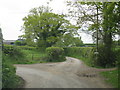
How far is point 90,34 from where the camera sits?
5809 millimetres

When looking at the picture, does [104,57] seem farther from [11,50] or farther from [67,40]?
[11,50]

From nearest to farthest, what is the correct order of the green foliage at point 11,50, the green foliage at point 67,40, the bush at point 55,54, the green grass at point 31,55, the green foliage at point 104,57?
the green foliage at point 11,50, the green grass at point 31,55, the green foliage at point 67,40, the green foliage at point 104,57, the bush at point 55,54

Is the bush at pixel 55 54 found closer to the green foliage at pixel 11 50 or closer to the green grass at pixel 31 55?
the green grass at pixel 31 55

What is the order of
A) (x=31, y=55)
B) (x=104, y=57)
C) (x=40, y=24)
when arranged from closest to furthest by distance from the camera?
(x=40, y=24) → (x=31, y=55) → (x=104, y=57)

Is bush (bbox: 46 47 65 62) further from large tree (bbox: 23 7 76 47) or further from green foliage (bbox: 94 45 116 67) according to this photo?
large tree (bbox: 23 7 76 47)

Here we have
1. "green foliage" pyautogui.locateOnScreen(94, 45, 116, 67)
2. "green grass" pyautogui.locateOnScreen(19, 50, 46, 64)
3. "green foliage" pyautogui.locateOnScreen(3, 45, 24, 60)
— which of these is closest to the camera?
"green foliage" pyautogui.locateOnScreen(3, 45, 24, 60)

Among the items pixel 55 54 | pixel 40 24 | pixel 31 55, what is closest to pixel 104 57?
pixel 55 54

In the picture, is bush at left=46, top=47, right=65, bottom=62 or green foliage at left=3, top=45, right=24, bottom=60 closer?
green foliage at left=3, top=45, right=24, bottom=60

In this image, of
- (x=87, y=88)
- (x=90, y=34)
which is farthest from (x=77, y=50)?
(x=87, y=88)

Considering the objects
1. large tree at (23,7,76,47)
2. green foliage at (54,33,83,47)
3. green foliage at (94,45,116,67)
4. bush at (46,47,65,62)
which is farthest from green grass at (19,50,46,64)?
green foliage at (94,45,116,67)

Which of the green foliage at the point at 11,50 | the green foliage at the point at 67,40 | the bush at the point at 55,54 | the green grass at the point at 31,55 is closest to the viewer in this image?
the green foliage at the point at 11,50

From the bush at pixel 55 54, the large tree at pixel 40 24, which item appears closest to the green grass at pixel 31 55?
the large tree at pixel 40 24

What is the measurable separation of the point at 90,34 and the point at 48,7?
305cm

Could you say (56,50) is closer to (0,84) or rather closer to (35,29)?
(35,29)
